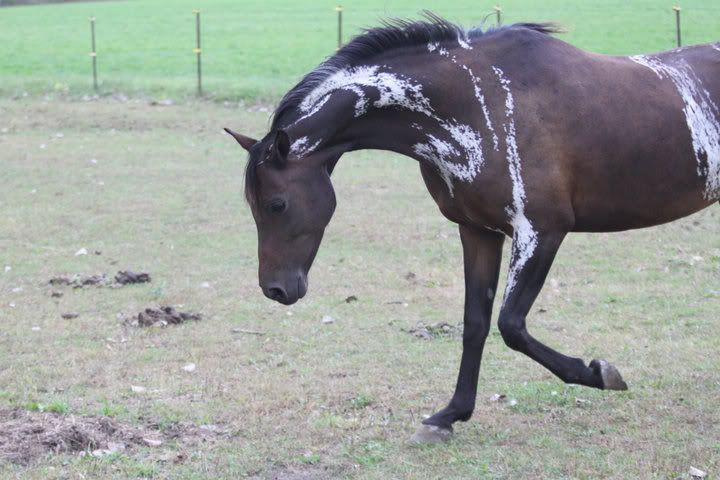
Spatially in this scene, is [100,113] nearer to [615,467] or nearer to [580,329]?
[580,329]

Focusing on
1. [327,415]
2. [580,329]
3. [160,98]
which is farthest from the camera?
[160,98]

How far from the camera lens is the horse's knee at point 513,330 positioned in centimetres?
513

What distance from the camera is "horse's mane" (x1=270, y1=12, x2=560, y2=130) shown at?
5.27 m

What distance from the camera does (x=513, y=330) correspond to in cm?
512

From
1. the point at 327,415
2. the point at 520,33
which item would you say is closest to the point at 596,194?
the point at 520,33

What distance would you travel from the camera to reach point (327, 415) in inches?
227

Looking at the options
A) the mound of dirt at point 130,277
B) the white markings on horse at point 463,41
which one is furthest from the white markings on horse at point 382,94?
the mound of dirt at point 130,277

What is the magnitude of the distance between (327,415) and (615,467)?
5.47ft

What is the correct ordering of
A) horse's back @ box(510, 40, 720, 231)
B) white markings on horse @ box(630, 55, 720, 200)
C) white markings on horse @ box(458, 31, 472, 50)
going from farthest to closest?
1. white markings on horse @ box(630, 55, 720, 200)
2. white markings on horse @ box(458, 31, 472, 50)
3. horse's back @ box(510, 40, 720, 231)

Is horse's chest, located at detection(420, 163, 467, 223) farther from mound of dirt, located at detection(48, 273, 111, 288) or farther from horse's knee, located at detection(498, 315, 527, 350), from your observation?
mound of dirt, located at detection(48, 273, 111, 288)

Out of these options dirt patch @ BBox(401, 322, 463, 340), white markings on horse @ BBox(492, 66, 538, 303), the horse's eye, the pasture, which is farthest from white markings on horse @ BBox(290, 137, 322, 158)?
dirt patch @ BBox(401, 322, 463, 340)

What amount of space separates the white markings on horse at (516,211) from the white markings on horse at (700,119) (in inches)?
40.4

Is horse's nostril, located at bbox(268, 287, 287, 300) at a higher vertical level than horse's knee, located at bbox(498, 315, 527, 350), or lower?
higher

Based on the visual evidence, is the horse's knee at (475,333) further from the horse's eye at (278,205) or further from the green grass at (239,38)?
the green grass at (239,38)
